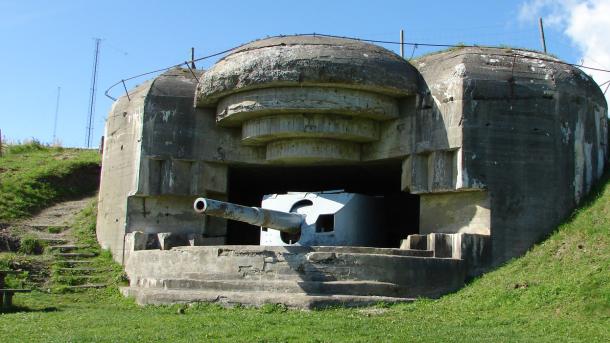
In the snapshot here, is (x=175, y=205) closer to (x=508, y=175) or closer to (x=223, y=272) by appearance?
(x=223, y=272)

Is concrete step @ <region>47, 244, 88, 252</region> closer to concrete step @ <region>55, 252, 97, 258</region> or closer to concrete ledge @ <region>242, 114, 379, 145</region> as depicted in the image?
concrete step @ <region>55, 252, 97, 258</region>

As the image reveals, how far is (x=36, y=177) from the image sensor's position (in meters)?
19.2

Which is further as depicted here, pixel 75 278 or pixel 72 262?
pixel 72 262

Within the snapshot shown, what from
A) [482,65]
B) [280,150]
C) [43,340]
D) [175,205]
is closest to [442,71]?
[482,65]

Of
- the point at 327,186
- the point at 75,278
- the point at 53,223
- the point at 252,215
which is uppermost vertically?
the point at 327,186

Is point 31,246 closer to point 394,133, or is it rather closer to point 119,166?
point 119,166

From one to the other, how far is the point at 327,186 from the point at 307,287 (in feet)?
21.5

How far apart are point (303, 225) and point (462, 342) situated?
5771 mm

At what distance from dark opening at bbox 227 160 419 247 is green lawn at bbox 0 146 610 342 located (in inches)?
170

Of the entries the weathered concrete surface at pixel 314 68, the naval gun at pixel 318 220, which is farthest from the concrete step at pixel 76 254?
the weathered concrete surface at pixel 314 68

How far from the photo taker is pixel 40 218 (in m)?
17.3

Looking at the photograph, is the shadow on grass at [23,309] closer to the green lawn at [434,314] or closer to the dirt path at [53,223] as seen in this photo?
the green lawn at [434,314]

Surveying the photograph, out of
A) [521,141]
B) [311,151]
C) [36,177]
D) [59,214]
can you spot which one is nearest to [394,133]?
[311,151]

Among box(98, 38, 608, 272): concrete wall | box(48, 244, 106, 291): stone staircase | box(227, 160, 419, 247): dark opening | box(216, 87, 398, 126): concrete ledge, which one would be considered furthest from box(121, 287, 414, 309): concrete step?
box(227, 160, 419, 247): dark opening
